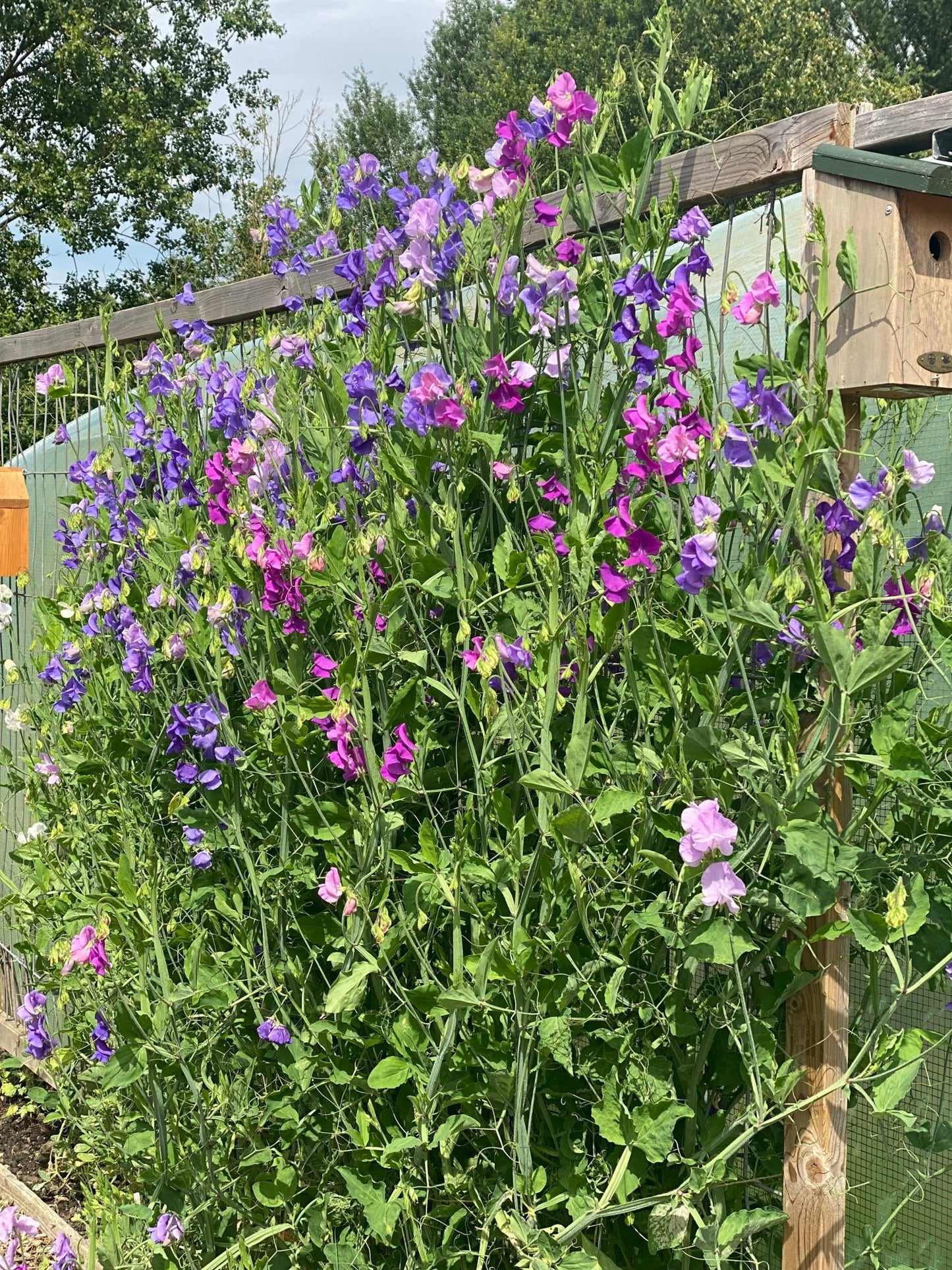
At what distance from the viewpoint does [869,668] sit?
50.8 inches

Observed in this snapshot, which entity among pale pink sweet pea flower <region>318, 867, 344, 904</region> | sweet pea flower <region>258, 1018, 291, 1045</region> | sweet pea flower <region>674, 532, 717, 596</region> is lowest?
sweet pea flower <region>258, 1018, 291, 1045</region>

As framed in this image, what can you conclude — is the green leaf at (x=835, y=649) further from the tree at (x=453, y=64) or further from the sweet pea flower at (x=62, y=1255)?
the tree at (x=453, y=64)

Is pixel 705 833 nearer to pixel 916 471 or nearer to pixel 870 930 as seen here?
pixel 870 930

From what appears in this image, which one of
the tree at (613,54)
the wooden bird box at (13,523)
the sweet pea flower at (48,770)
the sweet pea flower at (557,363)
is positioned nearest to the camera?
the sweet pea flower at (557,363)

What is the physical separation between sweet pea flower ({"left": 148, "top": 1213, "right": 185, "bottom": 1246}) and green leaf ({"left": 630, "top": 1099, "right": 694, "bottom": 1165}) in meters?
1.08

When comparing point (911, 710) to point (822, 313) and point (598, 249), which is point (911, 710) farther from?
point (598, 249)

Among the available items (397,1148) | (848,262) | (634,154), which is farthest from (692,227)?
(397,1148)

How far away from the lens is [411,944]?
1.68 metres

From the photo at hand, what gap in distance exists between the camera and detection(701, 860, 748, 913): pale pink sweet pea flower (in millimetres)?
1319

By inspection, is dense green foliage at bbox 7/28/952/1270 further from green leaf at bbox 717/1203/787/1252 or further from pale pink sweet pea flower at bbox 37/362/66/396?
pale pink sweet pea flower at bbox 37/362/66/396

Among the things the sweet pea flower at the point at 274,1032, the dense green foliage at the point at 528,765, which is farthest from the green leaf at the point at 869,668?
the sweet pea flower at the point at 274,1032

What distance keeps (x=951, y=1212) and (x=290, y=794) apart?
121 cm

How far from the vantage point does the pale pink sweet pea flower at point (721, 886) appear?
1319 millimetres

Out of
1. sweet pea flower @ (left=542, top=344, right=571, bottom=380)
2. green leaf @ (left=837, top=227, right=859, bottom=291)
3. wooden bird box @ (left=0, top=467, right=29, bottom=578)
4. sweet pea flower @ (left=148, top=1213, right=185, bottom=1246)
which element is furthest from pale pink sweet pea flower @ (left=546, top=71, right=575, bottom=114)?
wooden bird box @ (left=0, top=467, right=29, bottom=578)
